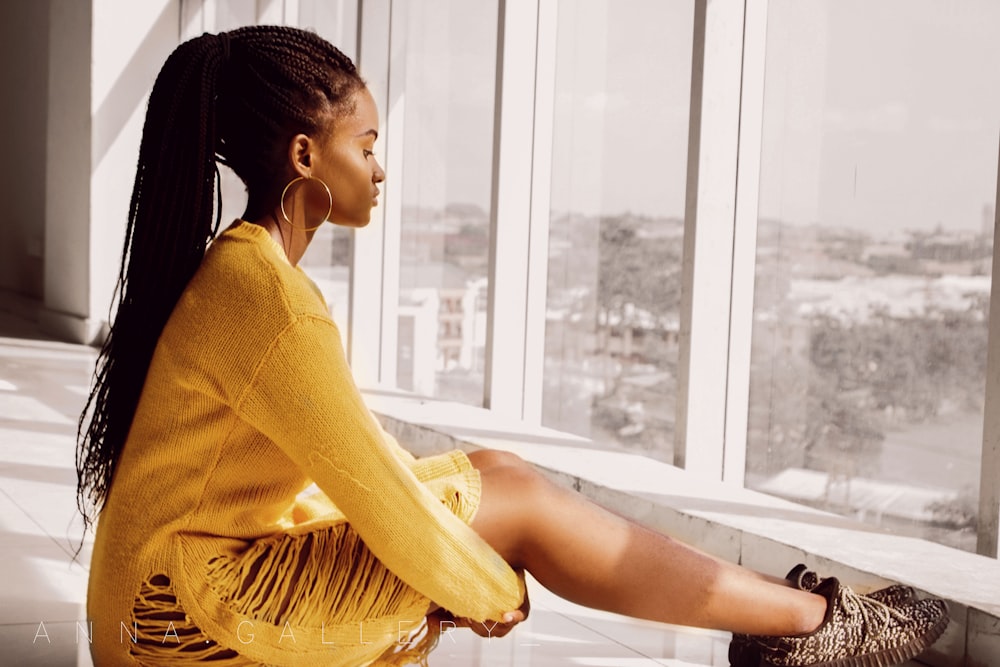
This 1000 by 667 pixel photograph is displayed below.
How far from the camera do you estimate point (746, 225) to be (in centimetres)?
315

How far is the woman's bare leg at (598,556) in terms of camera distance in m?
1.51

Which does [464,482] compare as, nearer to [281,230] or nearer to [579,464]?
[281,230]

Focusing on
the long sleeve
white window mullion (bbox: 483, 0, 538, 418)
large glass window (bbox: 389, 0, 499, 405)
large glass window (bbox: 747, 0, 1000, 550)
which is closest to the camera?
the long sleeve

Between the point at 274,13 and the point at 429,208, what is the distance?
7.56 feet

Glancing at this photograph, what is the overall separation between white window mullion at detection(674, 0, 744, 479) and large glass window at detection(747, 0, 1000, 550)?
94mm

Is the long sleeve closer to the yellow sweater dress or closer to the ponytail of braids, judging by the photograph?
the yellow sweater dress

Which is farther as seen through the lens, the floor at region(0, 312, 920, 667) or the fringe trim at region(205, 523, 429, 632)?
the floor at region(0, 312, 920, 667)

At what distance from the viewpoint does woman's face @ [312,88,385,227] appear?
1.52m

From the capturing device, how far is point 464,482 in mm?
1514

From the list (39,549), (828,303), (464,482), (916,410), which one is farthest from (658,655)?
(39,549)

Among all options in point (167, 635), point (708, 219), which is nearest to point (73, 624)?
point (167, 635)

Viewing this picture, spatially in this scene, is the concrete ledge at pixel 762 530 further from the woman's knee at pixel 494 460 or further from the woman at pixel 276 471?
the woman's knee at pixel 494 460

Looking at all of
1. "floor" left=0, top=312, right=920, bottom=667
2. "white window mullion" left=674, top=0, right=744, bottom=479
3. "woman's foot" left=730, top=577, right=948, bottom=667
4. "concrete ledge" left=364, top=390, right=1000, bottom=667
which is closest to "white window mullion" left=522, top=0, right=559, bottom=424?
"concrete ledge" left=364, top=390, right=1000, bottom=667

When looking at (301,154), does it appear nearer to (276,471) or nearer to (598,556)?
(276,471)
